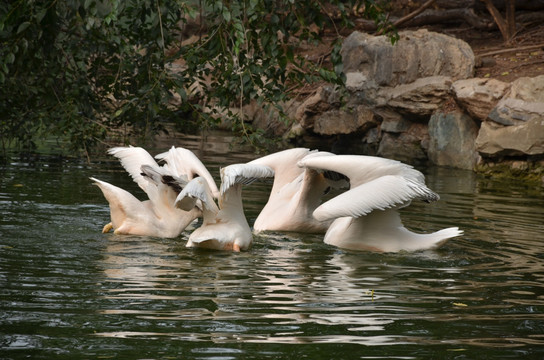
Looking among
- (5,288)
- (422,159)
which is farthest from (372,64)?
(5,288)

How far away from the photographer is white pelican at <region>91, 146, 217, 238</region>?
6.97 m

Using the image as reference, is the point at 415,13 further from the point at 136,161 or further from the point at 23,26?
the point at 23,26

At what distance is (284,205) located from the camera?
8.13 meters

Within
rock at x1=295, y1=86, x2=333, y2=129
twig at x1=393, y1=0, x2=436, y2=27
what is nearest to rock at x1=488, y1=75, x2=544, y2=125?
rock at x1=295, y1=86, x2=333, y2=129

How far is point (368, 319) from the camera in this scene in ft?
15.4

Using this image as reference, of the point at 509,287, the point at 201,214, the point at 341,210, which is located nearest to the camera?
the point at 509,287

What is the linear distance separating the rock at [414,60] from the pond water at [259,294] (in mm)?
7429

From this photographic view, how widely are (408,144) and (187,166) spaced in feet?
27.9

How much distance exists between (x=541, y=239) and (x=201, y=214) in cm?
300

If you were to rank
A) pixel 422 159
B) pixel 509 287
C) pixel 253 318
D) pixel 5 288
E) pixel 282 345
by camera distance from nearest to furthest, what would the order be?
pixel 282 345 < pixel 253 318 < pixel 5 288 < pixel 509 287 < pixel 422 159

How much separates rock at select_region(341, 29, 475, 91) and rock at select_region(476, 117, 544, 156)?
2.34m

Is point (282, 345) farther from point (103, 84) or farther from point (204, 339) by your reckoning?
point (103, 84)

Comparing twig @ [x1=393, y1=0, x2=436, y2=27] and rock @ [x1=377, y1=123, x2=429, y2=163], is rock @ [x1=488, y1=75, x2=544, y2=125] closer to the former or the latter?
rock @ [x1=377, y1=123, x2=429, y2=163]

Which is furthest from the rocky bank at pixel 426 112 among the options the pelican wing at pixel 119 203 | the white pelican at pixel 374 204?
the pelican wing at pixel 119 203
